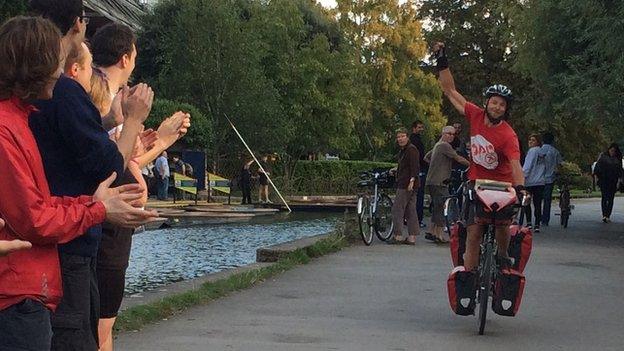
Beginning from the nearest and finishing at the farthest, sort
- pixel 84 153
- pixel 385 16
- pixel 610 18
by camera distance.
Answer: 1. pixel 84 153
2. pixel 610 18
3. pixel 385 16

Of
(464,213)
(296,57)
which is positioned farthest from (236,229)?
(296,57)

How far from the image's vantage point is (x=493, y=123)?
359 inches

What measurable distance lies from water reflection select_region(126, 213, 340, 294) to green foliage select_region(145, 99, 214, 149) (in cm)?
1341

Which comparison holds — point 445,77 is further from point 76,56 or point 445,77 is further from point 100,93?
point 76,56

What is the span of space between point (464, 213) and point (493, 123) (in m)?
0.78

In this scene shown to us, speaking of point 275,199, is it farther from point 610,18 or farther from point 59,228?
point 59,228

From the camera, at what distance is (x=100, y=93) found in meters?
5.42

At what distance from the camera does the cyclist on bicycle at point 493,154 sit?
9047 mm

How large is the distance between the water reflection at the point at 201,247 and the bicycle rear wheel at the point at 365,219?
1.67 metres

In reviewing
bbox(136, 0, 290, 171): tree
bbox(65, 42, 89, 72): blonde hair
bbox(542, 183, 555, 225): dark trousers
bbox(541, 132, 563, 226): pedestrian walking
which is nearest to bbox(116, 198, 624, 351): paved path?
bbox(65, 42, 89, 72): blonde hair

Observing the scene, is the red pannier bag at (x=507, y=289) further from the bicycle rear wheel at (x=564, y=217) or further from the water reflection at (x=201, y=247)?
the bicycle rear wheel at (x=564, y=217)

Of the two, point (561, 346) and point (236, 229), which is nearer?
point (561, 346)

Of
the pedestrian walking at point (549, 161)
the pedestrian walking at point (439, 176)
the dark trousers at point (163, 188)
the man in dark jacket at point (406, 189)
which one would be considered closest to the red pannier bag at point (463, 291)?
the man in dark jacket at point (406, 189)

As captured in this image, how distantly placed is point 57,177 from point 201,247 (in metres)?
15.3
